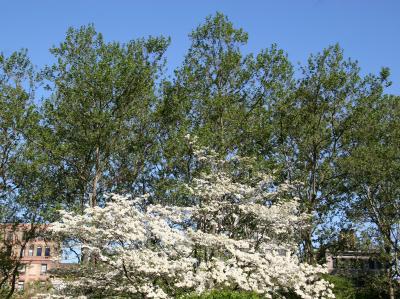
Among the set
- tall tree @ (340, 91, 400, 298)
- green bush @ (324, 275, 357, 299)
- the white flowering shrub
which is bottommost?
green bush @ (324, 275, 357, 299)

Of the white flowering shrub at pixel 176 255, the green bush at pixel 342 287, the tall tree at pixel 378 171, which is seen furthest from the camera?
the tall tree at pixel 378 171

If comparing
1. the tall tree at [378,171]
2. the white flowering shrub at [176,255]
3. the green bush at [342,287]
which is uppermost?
the tall tree at [378,171]

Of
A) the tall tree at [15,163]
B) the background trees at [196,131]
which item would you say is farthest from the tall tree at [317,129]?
the tall tree at [15,163]

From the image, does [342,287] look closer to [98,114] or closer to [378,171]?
[378,171]

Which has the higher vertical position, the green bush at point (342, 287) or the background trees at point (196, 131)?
the background trees at point (196, 131)

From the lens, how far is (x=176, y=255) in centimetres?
1833

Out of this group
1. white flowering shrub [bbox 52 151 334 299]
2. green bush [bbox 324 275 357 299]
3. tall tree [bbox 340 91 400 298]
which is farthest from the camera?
tall tree [bbox 340 91 400 298]

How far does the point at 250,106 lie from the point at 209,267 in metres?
13.9

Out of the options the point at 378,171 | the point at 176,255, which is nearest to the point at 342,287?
the point at 378,171

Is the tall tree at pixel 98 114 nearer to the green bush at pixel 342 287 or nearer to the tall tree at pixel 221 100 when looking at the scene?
the tall tree at pixel 221 100

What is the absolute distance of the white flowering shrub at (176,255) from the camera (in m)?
17.1

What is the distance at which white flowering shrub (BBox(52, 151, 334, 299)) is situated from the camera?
1708 centimetres

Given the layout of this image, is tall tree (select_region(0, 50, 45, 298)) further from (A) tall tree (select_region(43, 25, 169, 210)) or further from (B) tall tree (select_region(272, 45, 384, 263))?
(B) tall tree (select_region(272, 45, 384, 263))

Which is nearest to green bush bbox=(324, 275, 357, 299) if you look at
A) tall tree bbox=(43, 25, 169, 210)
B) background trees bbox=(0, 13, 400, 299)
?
background trees bbox=(0, 13, 400, 299)
